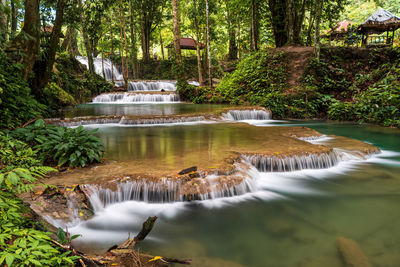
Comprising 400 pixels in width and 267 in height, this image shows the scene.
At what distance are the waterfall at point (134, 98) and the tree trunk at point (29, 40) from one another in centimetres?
1009

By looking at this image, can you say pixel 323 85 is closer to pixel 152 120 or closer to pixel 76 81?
pixel 152 120

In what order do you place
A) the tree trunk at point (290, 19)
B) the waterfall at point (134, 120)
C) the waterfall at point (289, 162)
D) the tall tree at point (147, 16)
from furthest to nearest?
the tall tree at point (147, 16)
the tree trunk at point (290, 19)
the waterfall at point (134, 120)
the waterfall at point (289, 162)

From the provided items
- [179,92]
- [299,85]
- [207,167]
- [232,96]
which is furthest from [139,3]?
[207,167]

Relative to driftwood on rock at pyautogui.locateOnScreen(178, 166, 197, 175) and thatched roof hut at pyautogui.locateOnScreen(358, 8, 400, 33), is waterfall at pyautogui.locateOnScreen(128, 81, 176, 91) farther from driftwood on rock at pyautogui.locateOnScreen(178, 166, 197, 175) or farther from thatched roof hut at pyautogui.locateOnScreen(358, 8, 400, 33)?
driftwood on rock at pyautogui.locateOnScreen(178, 166, 197, 175)

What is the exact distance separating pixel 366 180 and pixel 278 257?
3.23 meters

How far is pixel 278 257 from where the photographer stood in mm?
2938

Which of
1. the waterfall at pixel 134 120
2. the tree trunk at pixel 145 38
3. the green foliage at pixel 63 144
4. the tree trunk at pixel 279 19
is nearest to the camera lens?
the green foliage at pixel 63 144

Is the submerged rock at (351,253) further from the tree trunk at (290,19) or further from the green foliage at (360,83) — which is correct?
the tree trunk at (290,19)

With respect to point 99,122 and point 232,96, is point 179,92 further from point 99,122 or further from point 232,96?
point 99,122

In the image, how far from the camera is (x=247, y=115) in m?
12.1

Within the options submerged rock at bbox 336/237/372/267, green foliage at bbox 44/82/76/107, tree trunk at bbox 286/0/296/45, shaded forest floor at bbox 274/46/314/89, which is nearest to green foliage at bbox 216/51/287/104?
shaded forest floor at bbox 274/46/314/89

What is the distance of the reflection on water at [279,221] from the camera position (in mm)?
2996

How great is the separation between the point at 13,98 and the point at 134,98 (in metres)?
11.8

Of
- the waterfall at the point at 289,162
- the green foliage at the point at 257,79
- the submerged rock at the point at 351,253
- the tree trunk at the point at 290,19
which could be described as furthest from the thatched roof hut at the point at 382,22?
the submerged rock at the point at 351,253
